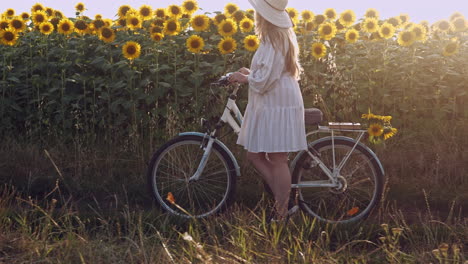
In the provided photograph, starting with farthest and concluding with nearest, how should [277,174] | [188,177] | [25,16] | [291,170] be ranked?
[25,16] < [188,177] < [291,170] < [277,174]

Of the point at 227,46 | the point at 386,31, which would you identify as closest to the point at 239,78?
the point at 227,46

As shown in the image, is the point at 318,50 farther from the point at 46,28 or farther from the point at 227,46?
the point at 46,28

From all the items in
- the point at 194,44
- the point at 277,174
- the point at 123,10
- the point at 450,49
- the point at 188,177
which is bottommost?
the point at 188,177

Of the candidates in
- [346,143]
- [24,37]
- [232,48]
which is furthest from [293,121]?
[24,37]

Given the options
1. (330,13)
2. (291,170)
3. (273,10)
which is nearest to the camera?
(273,10)

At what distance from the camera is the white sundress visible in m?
4.41

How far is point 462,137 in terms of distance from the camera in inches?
260

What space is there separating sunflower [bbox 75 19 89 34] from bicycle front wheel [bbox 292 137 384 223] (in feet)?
10.9

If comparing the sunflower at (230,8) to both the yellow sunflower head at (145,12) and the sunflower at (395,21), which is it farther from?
the sunflower at (395,21)

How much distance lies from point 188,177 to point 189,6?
8.33 ft

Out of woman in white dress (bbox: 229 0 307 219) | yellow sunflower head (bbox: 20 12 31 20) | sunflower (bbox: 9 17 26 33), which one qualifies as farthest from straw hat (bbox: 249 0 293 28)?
yellow sunflower head (bbox: 20 12 31 20)

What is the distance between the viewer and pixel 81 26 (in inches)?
281

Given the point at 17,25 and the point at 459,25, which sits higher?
the point at 17,25

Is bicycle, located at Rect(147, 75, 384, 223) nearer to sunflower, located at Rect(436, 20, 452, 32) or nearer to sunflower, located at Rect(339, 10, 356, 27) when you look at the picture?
sunflower, located at Rect(339, 10, 356, 27)
